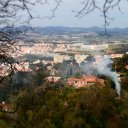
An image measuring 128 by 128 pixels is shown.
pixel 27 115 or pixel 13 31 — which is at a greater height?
pixel 13 31

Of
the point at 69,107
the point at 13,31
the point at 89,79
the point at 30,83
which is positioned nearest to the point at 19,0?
the point at 13,31

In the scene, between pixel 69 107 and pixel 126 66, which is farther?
pixel 126 66

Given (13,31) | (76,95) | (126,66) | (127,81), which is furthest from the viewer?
(126,66)


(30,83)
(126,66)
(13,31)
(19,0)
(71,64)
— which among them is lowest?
(71,64)

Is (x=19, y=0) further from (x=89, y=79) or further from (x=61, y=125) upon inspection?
(x=89, y=79)

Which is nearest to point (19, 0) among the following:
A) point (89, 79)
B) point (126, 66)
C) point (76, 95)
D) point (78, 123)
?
point (78, 123)

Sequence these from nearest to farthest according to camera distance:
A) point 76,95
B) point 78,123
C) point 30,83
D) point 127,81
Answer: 1. point 30,83
2. point 78,123
3. point 76,95
4. point 127,81

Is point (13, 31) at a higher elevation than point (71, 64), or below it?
higher

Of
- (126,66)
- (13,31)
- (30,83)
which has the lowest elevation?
(126,66)

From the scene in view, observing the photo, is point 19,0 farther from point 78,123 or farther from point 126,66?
point 126,66
